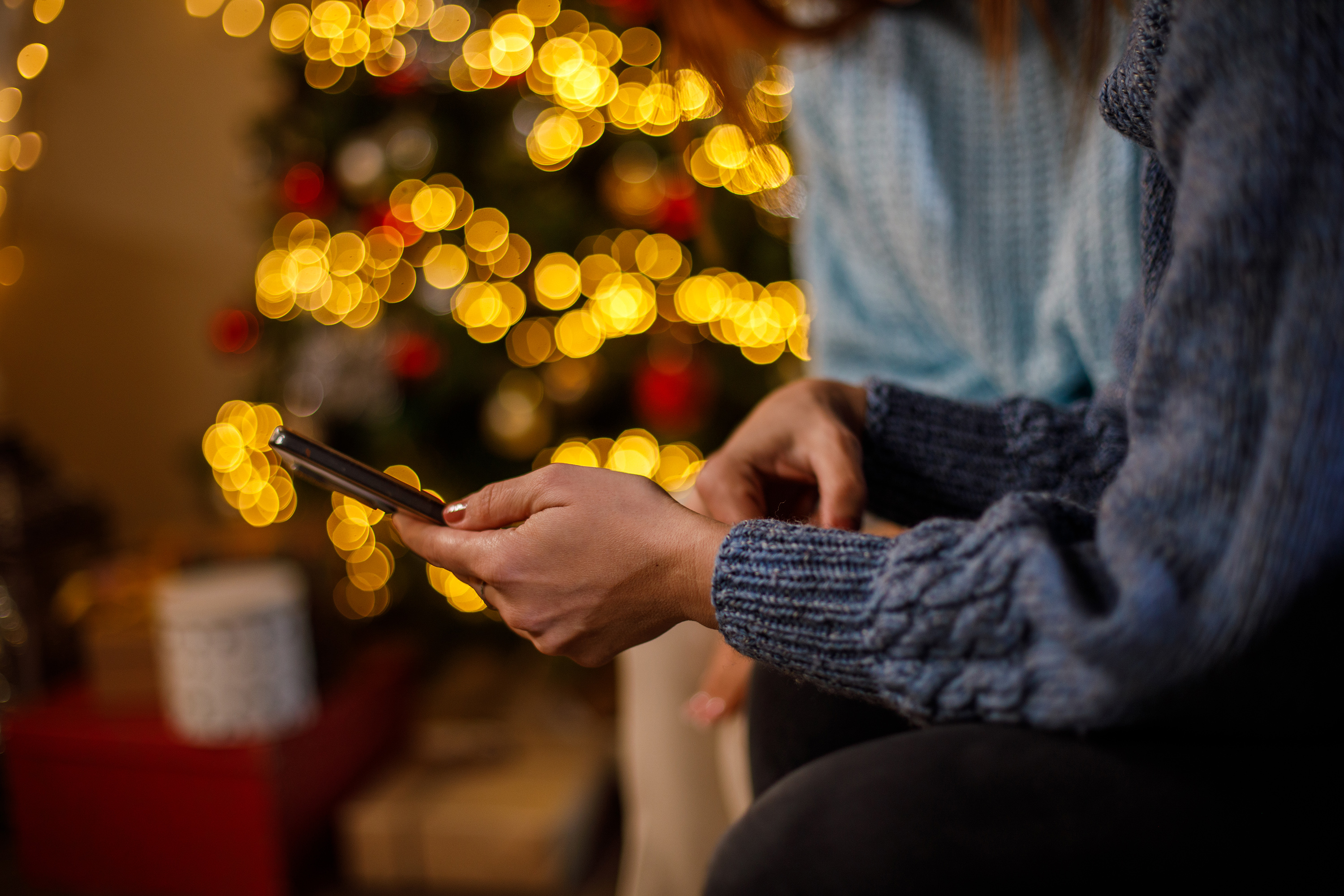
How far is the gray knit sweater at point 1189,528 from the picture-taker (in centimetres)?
28

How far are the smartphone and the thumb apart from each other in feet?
0.06

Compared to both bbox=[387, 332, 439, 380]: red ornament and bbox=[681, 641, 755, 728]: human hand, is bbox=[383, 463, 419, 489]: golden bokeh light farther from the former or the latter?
bbox=[681, 641, 755, 728]: human hand

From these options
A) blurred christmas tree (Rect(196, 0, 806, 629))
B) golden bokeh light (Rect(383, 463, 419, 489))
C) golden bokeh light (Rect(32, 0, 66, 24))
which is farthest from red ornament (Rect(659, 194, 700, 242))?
golden bokeh light (Rect(32, 0, 66, 24))

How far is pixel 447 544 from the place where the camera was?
0.44 meters

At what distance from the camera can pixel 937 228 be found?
2.41ft

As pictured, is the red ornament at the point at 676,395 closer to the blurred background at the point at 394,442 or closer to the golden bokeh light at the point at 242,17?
the blurred background at the point at 394,442

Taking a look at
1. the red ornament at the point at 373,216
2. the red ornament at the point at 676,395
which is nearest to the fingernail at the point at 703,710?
the red ornament at the point at 676,395

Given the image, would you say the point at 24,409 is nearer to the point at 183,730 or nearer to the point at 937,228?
the point at 183,730

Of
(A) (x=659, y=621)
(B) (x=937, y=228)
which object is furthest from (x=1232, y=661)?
(B) (x=937, y=228)

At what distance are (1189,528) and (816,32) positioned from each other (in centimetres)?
63

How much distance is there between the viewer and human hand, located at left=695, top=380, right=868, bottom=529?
46 cm

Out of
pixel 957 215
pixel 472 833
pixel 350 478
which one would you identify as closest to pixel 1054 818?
pixel 350 478

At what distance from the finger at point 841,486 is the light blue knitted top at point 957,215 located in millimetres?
237

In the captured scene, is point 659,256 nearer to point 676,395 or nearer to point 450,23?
point 676,395
